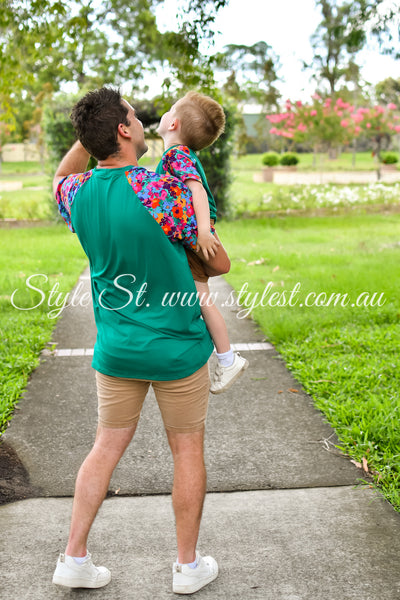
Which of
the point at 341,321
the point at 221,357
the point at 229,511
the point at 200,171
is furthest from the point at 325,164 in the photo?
the point at 200,171

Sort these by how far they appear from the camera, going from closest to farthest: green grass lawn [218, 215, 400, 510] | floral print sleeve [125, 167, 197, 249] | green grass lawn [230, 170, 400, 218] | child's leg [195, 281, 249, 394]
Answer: floral print sleeve [125, 167, 197, 249]
child's leg [195, 281, 249, 394]
green grass lawn [218, 215, 400, 510]
green grass lawn [230, 170, 400, 218]

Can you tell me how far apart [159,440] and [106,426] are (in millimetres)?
1677

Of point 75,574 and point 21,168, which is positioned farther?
point 21,168

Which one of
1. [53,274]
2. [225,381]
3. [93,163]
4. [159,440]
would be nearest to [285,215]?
[93,163]

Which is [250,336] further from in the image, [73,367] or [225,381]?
[225,381]

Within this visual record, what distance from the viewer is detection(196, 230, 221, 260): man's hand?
225 centimetres

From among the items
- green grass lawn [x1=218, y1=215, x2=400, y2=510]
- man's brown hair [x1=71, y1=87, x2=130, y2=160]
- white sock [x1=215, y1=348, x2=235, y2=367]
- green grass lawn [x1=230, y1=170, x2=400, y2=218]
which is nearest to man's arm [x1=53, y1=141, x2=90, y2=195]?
man's brown hair [x1=71, y1=87, x2=130, y2=160]

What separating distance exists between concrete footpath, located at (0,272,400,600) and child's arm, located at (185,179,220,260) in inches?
53.7

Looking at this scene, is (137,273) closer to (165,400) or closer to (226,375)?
(165,400)

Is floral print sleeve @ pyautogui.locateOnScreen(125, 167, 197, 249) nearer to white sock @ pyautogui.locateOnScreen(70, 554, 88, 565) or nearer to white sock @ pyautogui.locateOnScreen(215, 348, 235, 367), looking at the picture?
white sock @ pyautogui.locateOnScreen(215, 348, 235, 367)

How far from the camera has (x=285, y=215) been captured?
15266 mm

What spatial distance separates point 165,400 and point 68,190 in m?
0.85

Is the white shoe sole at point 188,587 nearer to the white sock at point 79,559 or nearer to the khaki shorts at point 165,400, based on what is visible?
the white sock at point 79,559

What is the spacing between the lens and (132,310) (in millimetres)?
2258
